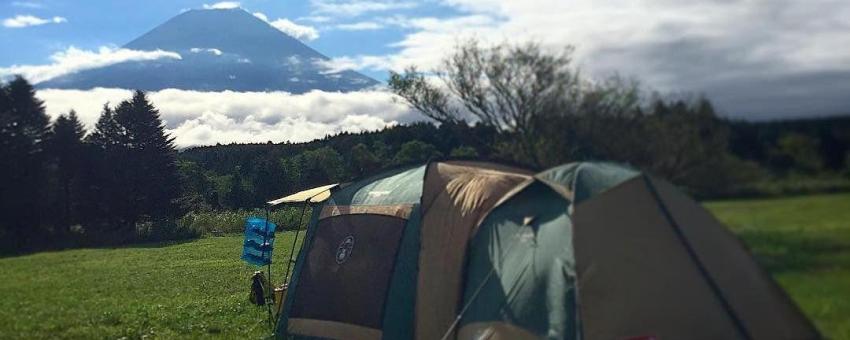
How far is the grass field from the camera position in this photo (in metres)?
5.12

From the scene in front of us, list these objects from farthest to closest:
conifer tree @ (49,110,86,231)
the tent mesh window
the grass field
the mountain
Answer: the mountain
conifer tree @ (49,110,86,231)
the tent mesh window
the grass field

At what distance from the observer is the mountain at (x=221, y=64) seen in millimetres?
25281

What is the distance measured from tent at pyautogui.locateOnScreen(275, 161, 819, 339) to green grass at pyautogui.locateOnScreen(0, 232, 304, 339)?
2823 mm

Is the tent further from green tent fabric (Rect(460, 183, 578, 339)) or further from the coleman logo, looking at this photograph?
the coleman logo

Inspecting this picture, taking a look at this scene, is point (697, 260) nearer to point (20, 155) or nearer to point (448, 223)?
point (448, 223)

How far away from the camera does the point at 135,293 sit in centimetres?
1406

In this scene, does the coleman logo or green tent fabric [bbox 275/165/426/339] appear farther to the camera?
the coleman logo

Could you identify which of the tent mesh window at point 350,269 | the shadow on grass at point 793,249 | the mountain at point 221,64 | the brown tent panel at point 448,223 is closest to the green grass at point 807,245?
the shadow on grass at point 793,249

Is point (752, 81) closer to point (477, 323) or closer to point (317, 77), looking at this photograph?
point (477, 323)

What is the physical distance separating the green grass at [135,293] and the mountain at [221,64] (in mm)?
3752

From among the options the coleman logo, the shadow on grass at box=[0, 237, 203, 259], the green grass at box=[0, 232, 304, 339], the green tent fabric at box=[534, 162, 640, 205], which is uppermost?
the green tent fabric at box=[534, 162, 640, 205]

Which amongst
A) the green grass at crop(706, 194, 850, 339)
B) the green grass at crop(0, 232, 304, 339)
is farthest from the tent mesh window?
the green grass at crop(706, 194, 850, 339)

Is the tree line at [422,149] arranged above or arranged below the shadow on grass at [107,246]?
above

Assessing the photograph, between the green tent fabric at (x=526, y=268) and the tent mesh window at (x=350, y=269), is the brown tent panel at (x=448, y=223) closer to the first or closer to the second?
the green tent fabric at (x=526, y=268)
